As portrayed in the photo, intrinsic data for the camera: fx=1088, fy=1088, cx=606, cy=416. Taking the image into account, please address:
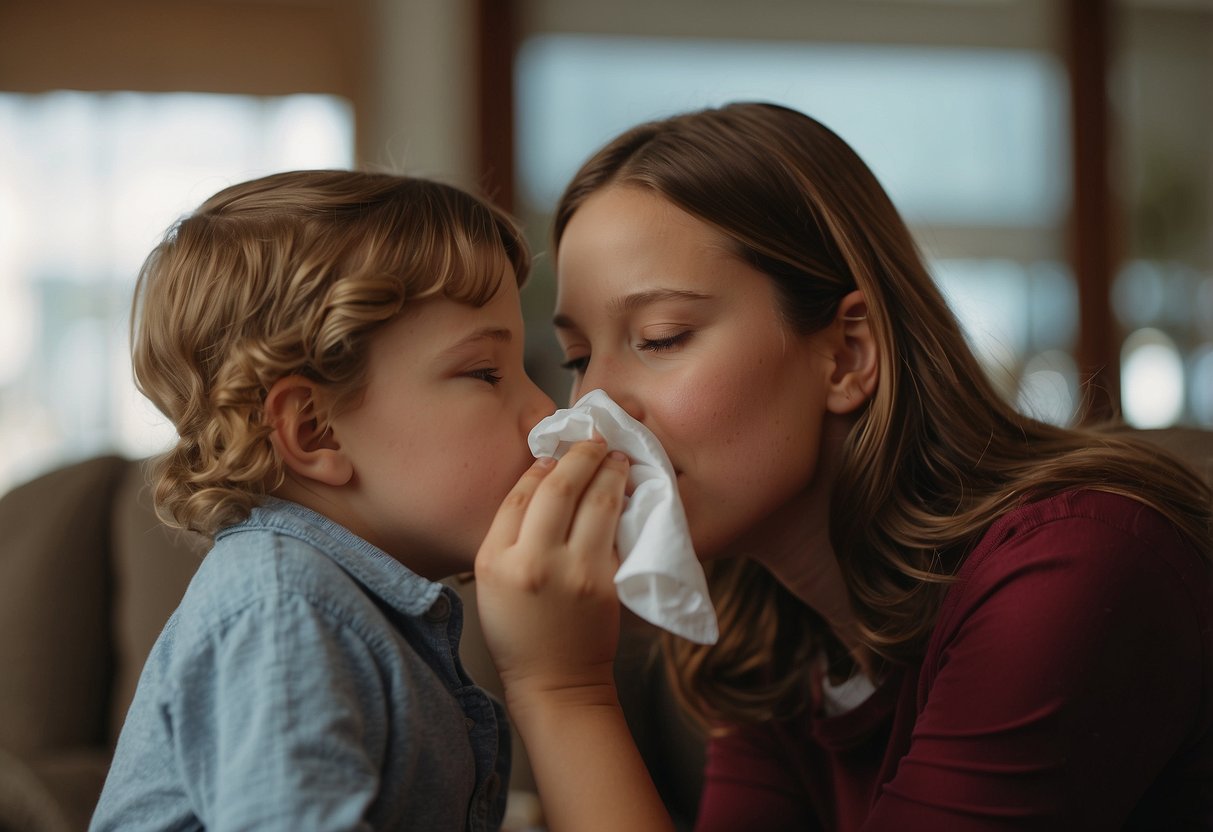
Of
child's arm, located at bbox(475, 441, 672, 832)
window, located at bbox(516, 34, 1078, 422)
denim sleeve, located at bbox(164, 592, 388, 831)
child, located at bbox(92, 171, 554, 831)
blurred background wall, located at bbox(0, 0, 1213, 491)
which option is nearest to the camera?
denim sleeve, located at bbox(164, 592, 388, 831)

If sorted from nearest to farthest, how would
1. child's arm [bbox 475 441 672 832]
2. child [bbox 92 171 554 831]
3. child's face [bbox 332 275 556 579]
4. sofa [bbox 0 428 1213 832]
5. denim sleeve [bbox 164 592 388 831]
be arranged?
denim sleeve [bbox 164 592 388 831] → child [bbox 92 171 554 831] → child's arm [bbox 475 441 672 832] → child's face [bbox 332 275 556 579] → sofa [bbox 0 428 1213 832]

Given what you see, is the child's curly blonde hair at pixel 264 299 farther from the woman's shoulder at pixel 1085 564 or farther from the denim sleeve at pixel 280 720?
the woman's shoulder at pixel 1085 564

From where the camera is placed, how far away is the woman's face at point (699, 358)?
126cm

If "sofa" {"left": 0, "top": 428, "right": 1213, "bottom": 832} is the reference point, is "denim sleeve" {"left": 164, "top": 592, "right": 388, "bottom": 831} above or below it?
above

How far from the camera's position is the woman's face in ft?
4.14

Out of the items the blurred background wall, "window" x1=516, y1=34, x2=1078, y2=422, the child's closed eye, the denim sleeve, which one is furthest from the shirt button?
the blurred background wall

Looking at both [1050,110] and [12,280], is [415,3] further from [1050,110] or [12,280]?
[1050,110]

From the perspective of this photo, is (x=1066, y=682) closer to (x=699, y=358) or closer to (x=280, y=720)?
(x=699, y=358)

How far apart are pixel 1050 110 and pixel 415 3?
2.93 metres

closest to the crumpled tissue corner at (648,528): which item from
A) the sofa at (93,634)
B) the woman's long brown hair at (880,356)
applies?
the woman's long brown hair at (880,356)

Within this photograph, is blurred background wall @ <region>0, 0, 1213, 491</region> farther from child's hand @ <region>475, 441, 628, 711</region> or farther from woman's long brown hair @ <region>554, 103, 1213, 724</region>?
child's hand @ <region>475, 441, 628, 711</region>

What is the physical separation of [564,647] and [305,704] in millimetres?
291

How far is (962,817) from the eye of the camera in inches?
39.0

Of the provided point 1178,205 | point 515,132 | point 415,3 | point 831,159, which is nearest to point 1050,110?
point 1178,205
